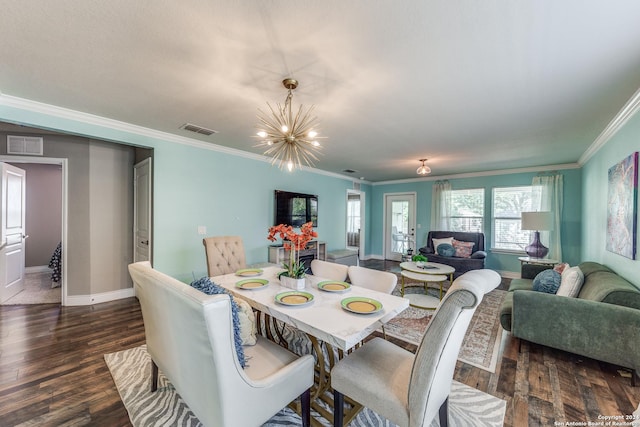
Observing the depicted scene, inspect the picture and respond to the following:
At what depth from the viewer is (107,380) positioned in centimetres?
201

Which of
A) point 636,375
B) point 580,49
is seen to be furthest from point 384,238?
point 580,49

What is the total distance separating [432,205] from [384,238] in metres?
1.74

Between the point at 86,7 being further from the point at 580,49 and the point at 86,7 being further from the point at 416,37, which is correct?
the point at 580,49

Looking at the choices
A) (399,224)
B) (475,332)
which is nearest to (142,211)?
(475,332)

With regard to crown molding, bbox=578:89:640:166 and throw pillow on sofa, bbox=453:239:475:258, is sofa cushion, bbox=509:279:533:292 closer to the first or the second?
throw pillow on sofa, bbox=453:239:475:258

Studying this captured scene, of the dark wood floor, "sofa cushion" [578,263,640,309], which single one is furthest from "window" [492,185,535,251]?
the dark wood floor

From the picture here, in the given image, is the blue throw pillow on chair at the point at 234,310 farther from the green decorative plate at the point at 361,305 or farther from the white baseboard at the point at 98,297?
the white baseboard at the point at 98,297

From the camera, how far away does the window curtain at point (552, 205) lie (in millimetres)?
4961

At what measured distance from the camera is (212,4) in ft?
4.47

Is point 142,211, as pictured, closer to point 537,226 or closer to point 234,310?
point 234,310

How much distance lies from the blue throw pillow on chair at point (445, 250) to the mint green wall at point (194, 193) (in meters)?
3.45

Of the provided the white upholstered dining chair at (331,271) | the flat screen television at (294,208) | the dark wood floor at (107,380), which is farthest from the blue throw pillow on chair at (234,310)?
the flat screen television at (294,208)

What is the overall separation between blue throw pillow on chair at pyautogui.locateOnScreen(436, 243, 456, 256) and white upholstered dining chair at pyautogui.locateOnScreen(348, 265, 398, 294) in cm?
378

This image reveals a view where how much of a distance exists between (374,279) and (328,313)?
818 mm
